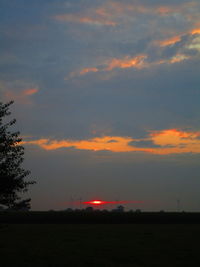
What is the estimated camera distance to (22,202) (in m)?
27.9

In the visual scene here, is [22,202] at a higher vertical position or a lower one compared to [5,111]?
lower
